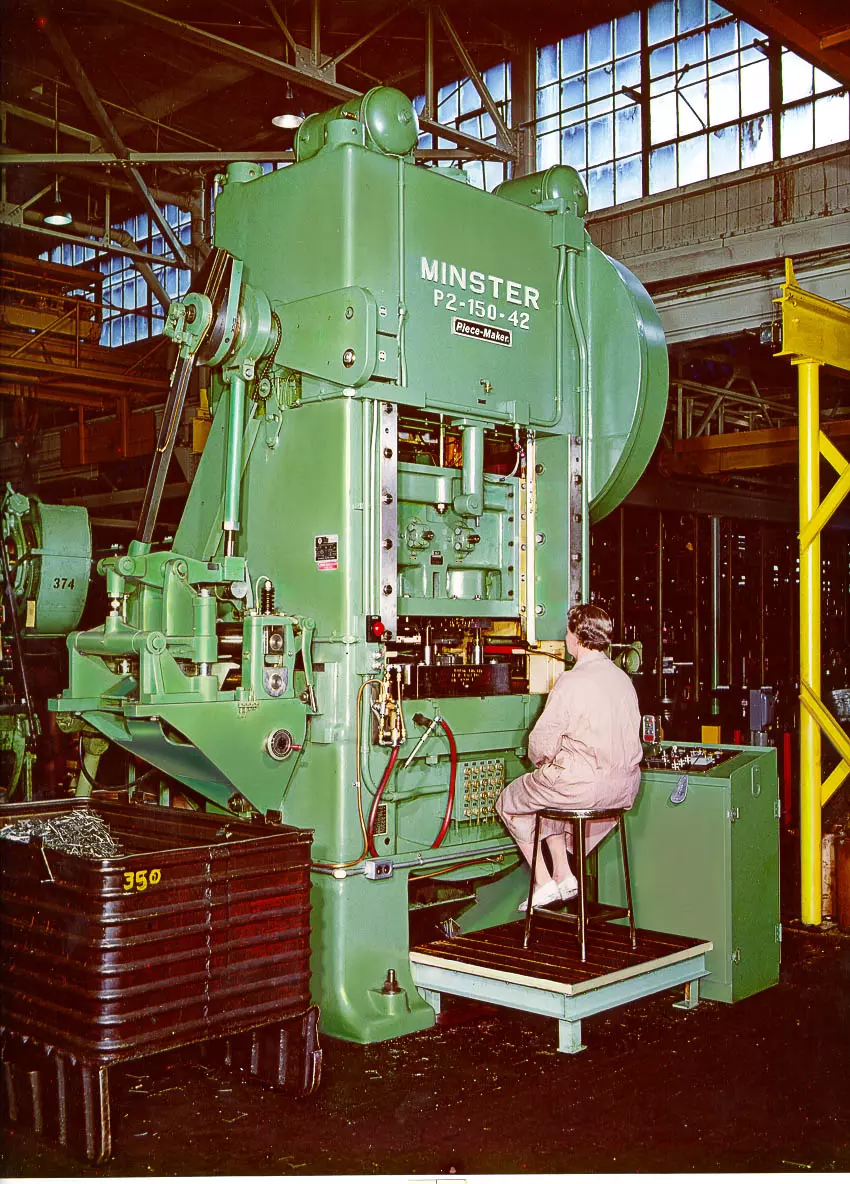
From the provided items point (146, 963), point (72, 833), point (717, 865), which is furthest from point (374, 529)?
point (717, 865)

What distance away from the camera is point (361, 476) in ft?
15.0

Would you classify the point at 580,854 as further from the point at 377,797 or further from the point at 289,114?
the point at 289,114

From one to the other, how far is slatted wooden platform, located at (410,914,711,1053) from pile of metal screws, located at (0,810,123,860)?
133cm

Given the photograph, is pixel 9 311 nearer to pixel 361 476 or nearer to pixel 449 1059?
pixel 361 476

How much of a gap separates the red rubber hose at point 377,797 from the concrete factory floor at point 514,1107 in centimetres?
75

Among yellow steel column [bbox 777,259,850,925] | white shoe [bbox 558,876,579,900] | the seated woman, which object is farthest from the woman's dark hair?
yellow steel column [bbox 777,259,850,925]

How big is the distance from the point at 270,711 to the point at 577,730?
49.4 inches

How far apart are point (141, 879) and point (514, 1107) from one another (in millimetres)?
1444

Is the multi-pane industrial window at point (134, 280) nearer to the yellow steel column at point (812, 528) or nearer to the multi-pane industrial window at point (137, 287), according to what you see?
the multi-pane industrial window at point (137, 287)

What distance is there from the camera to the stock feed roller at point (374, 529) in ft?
14.6

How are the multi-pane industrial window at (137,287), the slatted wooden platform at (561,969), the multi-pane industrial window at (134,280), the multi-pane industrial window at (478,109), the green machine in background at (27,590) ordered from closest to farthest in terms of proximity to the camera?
the slatted wooden platform at (561,969) < the green machine in background at (27,590) < the multi-pane industrial window at (478,109) < the multi-pane industrial window at (134,280) < the multi-pane industrial window at (137,287)

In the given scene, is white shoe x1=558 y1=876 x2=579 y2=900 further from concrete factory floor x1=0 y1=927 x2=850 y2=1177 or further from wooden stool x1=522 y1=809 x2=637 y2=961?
concrete factory floor x1=0 y1=927 x2=850 y2=1177

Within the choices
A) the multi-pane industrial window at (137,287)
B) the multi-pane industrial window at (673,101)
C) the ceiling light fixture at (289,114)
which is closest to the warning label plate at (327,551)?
the multi-pane industrial window at (673,101)

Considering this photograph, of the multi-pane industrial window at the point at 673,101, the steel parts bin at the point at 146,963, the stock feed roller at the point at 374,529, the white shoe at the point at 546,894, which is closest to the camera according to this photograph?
the steel parts bin at the point at 146,963
